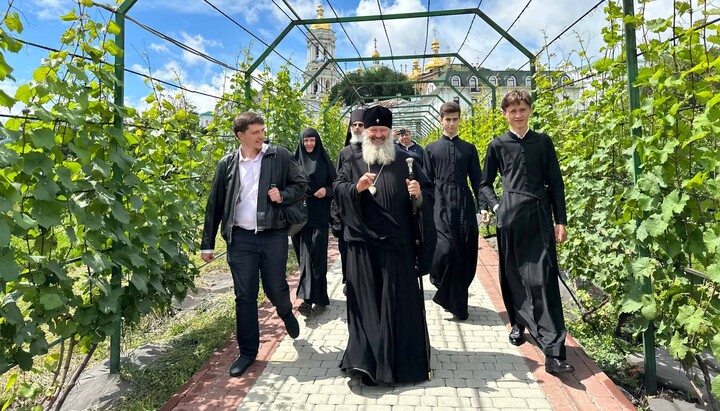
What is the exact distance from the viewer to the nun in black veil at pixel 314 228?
14.9 feet

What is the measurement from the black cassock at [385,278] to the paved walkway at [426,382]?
18 centimetres

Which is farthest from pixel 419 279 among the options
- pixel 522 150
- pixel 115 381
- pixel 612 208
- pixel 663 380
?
pixel 115 381

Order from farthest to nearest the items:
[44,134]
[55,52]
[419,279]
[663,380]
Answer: [419,279]
[663,380]
[55,52]
[44,134]

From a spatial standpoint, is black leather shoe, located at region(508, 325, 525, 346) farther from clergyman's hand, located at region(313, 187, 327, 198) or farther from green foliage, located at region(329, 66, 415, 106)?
green foliage, located at region(329, 66, 415, 106)

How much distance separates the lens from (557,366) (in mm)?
3008

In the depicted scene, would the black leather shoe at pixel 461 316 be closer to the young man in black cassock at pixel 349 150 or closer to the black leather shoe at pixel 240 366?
the young man in black cassock at pixel 349 150

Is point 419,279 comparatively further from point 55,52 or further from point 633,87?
point 55,52

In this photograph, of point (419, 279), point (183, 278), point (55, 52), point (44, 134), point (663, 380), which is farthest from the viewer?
point (183, 278)

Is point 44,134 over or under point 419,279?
over

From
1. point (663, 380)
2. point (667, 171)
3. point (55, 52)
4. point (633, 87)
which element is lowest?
point (663, 380)

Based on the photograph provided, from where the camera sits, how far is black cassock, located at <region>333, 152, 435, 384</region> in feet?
9.84

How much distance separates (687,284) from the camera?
2424 millimetres

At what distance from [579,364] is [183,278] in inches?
121

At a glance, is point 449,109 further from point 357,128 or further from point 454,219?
point 454,219
